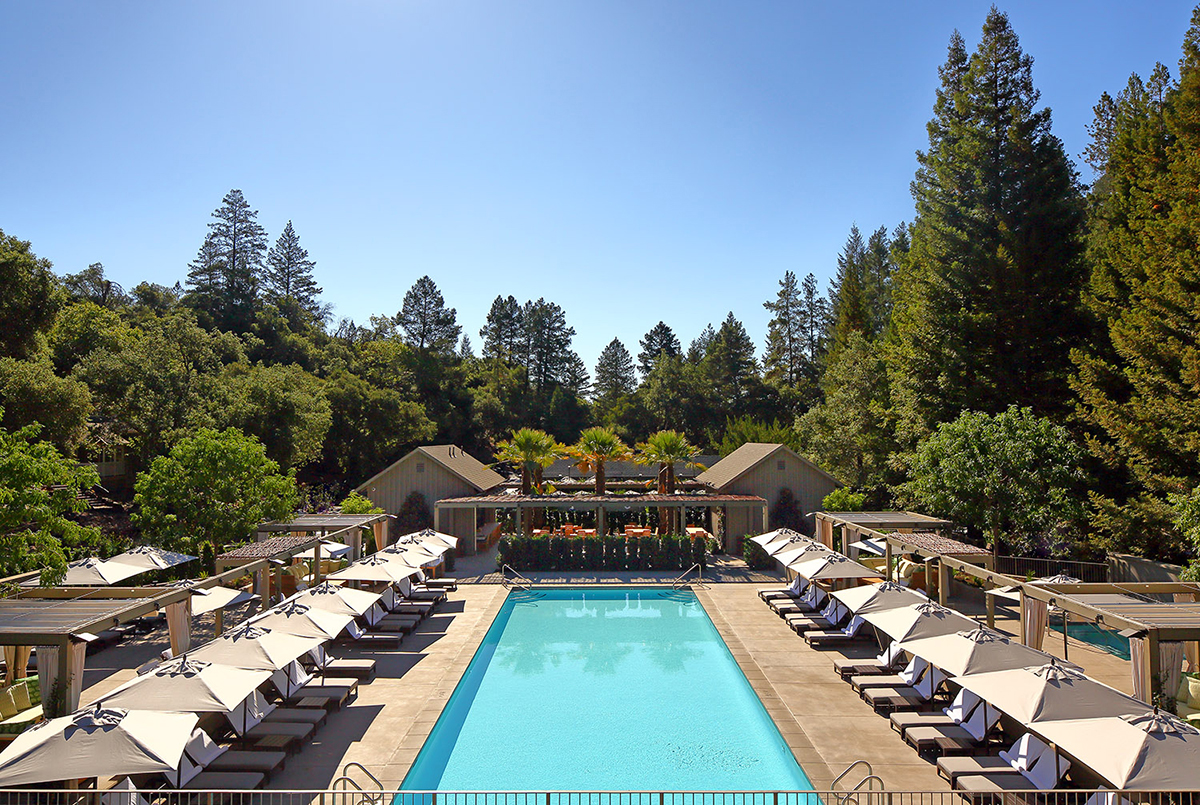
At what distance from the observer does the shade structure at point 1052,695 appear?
834cm

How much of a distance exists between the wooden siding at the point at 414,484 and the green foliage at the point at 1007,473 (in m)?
18.5

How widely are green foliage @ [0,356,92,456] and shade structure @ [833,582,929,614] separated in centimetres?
2494

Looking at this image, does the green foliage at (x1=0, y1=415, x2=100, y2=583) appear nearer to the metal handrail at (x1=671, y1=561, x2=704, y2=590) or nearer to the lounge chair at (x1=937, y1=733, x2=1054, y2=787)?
the lounge chair at (x1=937, y1=733, x2=1054, y2=787)

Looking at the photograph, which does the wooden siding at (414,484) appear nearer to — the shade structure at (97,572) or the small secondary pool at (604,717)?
the small secondary pool at (604,717)

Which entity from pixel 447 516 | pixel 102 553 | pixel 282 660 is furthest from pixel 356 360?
pixel 282 660

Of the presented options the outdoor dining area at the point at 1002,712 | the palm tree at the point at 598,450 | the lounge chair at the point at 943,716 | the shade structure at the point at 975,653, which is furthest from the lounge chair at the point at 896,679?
the palm tree at the point at 598,450

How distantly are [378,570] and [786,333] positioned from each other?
180ft

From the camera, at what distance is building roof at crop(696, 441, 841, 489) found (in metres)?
30.7

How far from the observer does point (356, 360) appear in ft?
191

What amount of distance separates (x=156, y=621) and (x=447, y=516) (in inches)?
503

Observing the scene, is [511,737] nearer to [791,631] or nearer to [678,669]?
[678,669]

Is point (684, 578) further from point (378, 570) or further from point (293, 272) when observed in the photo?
point (293, 272)

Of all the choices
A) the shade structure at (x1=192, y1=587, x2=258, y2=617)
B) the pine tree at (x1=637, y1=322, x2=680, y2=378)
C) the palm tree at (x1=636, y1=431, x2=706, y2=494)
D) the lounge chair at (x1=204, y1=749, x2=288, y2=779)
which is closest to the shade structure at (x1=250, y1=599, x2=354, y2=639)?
the shade structure at (x1=192, y1=587, x2=258, y2=617)

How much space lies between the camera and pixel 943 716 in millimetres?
11109
